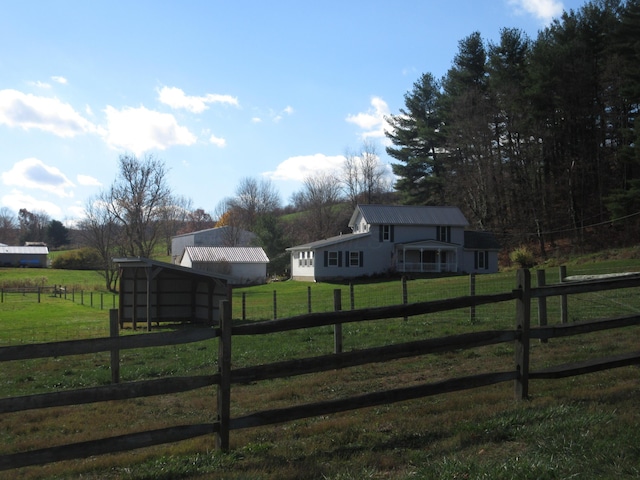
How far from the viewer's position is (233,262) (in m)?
63.3

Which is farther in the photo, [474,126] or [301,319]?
[474,126]

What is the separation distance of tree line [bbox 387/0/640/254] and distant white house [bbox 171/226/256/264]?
28822mm

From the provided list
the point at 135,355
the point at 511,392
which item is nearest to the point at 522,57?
the point at 135,355

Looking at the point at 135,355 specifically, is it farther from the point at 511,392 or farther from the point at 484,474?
the point at 484,474

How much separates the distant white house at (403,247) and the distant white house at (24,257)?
2191 inches

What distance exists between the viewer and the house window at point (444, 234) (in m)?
58.0

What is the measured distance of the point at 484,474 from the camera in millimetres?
4730

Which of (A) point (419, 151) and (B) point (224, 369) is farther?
(A) point (419, 151)

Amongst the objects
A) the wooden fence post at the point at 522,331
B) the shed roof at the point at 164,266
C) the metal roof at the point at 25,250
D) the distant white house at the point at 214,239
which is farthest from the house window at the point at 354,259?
the metal roof at the point at 25,250

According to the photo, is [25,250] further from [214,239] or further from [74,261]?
[214,239]

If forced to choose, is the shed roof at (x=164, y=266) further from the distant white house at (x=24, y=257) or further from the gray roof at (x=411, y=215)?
the distant white house at (x=24, y=257)

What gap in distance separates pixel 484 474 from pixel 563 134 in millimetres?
55535

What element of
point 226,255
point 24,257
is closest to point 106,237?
point 226,255

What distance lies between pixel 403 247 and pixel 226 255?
18448 mm
